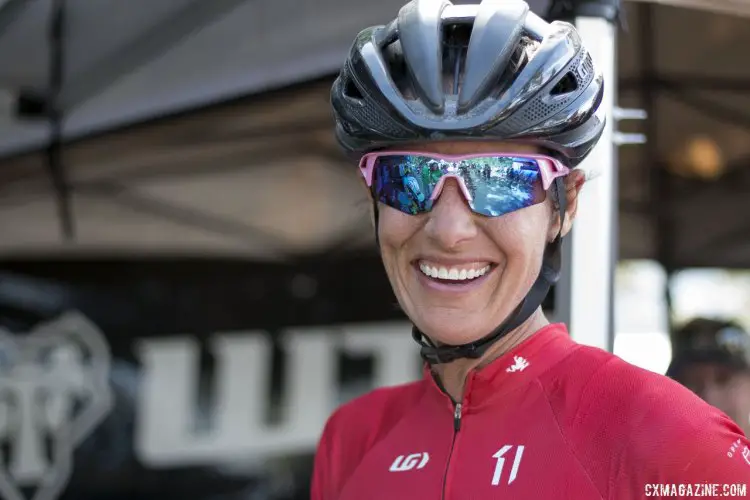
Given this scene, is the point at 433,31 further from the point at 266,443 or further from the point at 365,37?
the point at 266,443

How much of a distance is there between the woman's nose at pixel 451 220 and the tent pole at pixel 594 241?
0.53m

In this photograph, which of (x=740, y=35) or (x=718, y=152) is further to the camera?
(x=718, y=152)

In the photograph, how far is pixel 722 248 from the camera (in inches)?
166

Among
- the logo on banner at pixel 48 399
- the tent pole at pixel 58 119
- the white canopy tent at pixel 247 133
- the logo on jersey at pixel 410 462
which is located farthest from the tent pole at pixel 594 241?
the logo on banner at pixel 48 399

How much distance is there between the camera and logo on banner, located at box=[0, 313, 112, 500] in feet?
10.6

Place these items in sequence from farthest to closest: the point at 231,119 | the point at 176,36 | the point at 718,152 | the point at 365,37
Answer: the point at 718,152, the point at 231,119, the point at 176,36, the point at 365,37

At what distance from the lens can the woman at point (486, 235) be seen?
1062mm

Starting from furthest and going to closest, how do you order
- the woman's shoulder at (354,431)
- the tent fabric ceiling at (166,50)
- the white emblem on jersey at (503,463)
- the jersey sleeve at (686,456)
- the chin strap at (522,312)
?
the tent fabric ceiling at (166,50)
the woman's shoulder at (354,431)
the chin strap at (522,312)
the white emblem on jersey at (503,463)
the jersey sleeve at (686,456)

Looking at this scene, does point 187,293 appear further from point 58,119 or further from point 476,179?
point 476,179

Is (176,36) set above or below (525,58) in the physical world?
above

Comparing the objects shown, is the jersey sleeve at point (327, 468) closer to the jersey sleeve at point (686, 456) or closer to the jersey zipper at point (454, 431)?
the jersey zipper at point (454, 431)

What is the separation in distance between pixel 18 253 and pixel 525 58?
2.53 m

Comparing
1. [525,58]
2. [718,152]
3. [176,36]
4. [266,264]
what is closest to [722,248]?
[718,152]

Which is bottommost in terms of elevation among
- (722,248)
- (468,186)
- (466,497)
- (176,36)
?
(722,248)
